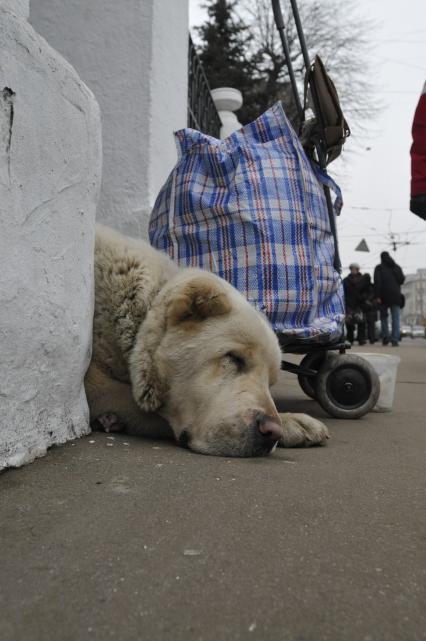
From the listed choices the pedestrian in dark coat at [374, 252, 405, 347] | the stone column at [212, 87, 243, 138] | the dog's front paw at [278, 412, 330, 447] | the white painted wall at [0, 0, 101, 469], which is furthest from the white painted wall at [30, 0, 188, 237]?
the pedestrian in dark coat at [374, 252, 405, 347]

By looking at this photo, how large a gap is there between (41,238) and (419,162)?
11.6 ft

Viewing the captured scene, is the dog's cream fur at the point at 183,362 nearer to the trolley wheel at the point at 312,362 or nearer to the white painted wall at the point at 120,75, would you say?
the trolley wheel at the point at 312,362

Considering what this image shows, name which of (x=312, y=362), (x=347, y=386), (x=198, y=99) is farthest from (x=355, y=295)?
(x=347, y=386)

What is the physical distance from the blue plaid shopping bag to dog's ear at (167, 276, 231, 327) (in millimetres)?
435

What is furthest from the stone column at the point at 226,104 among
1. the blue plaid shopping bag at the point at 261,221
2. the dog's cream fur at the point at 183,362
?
the dog's cream fur at the point at 183,362

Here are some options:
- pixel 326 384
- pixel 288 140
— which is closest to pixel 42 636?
pixel 326 384

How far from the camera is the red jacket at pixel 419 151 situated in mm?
4273

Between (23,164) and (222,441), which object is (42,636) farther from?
(23,164)

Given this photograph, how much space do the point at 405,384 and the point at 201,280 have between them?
383 centimetres

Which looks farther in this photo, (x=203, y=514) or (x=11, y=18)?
(x=11, y=18)

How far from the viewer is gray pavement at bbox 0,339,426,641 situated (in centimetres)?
88

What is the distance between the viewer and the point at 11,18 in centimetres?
171

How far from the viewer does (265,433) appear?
80.0 inches

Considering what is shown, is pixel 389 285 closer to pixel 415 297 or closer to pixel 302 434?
pixel 302 434
